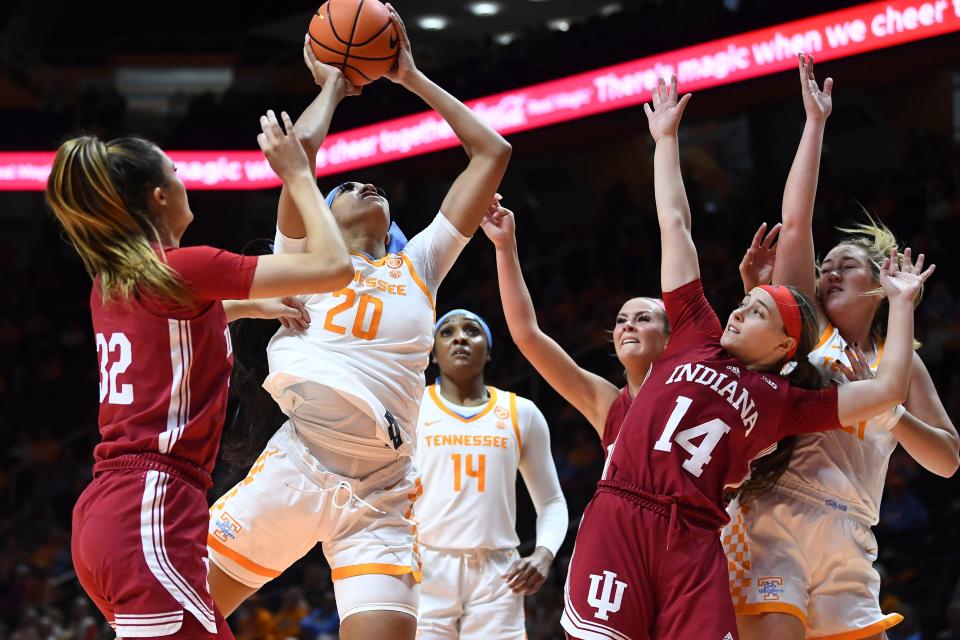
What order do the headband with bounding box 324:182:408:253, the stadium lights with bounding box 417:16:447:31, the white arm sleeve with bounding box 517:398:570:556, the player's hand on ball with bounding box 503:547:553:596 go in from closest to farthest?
the headband with bounding box 324:182:408:253 < the player's hand on ball with bounding box 503:547:553:596 < the white arm sleeve with bounding box 517:398:570:556 < the stadium lights with bounding box 417:16:447:31

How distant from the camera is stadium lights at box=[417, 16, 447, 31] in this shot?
716 inches

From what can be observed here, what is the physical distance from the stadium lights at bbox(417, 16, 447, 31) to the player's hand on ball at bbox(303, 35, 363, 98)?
14.8m

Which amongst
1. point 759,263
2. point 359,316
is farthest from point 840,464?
point 359,316

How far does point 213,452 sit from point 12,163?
12569 millimetres

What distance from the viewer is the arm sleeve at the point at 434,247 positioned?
3865mm

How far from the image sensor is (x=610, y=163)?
16766mm

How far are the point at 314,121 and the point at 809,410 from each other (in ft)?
5.48

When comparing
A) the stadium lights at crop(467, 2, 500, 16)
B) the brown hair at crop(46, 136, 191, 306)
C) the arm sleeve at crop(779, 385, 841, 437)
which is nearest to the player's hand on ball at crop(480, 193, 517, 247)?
the arm sleeve at crop(779, 385, 841, 437)

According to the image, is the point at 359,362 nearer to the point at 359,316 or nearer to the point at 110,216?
the point at 359,316

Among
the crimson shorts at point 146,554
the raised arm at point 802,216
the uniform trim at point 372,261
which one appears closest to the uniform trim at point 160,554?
the crimson shorts at point 146,554

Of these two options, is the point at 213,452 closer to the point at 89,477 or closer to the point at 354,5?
the point at 354,5

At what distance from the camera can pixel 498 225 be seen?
14.4 feet

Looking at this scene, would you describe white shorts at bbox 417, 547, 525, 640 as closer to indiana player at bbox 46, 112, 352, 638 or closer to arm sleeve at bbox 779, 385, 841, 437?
arm sleeve at bbox 779, 385, 841, 437

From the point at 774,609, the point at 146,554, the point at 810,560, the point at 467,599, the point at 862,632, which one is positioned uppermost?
the point at 146,554
